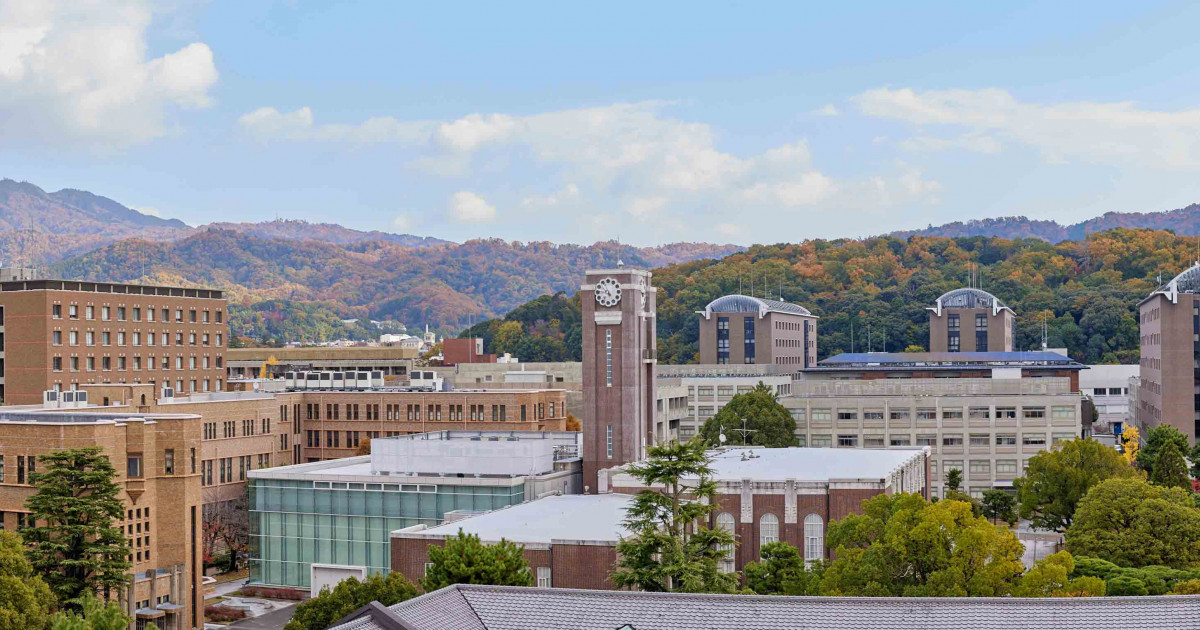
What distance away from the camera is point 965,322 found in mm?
149625

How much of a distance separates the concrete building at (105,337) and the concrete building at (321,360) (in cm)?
3286

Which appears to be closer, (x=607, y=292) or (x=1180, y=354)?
(x=607, y=292)

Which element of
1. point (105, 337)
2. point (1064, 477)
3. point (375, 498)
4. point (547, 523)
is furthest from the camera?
point (105, 337)

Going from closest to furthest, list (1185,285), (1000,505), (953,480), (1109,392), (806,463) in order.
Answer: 1. (806,463)
2. (1000,505)
3. (953,480)
4. (1185,285)
5. (1109,392)

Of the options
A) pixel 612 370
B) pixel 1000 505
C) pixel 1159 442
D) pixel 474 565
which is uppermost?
pixel 612 370

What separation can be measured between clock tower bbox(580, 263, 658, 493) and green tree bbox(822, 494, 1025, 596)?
2724cm

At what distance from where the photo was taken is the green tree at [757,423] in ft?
322

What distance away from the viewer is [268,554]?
69.9m

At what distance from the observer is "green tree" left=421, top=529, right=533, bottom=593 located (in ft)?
142

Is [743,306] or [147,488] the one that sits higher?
[743,306]

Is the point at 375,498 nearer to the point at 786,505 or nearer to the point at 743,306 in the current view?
the point at 786,505

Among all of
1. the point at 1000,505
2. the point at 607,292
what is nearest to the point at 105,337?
the point at 607,292

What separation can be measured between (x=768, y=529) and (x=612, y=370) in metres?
15.5

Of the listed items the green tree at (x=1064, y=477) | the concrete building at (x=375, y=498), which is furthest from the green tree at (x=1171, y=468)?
the concrete building at (x=375, y=498)
